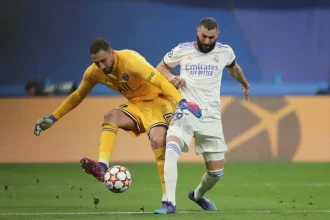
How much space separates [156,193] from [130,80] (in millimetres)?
2657

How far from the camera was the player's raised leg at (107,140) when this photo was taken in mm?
8352

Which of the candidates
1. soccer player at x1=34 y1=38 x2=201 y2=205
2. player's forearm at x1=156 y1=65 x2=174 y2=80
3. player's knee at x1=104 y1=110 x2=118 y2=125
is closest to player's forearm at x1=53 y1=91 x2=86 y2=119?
soccer player at x1=34 y1=38 x2=201 y2=205

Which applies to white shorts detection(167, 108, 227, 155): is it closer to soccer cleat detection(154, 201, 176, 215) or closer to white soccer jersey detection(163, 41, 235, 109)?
white soccer jersey detection(163, 41, 235, 109)

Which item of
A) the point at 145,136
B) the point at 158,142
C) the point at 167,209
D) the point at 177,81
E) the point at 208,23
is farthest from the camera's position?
the point at 145,136

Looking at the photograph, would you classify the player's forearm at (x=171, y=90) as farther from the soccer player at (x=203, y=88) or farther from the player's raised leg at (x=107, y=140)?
the player's raised leg at (x=107, y=140)

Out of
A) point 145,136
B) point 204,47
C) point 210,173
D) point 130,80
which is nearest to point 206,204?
point 210,173

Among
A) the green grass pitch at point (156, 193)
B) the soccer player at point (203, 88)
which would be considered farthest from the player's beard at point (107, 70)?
the green grass pitch at point (156, 193)

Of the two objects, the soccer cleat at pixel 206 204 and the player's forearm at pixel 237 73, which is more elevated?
the player's forearm at pixel 237 73

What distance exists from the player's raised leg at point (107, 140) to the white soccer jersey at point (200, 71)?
0.72m

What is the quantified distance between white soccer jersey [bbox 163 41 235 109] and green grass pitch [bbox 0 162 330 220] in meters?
1.10

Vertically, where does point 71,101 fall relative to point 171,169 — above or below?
above

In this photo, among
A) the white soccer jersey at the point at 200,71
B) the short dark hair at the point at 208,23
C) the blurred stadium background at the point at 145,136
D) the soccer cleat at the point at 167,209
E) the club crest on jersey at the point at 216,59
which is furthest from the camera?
the blurred stadium background at the point at 145,136

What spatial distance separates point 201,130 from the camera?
870 centimetres

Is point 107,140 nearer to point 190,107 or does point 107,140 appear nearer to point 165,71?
point 165,71
